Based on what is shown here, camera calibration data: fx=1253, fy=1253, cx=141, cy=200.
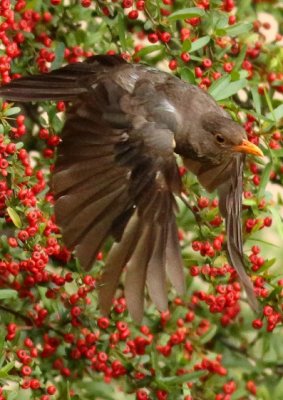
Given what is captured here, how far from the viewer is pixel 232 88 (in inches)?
161

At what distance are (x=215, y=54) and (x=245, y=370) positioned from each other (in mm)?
1195

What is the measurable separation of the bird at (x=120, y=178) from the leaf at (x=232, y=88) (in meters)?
0.05

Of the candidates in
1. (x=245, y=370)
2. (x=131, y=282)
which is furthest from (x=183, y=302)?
(x=131, y=282)

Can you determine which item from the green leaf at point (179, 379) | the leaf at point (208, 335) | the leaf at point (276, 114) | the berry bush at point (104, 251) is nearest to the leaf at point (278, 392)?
the berry bush at point (104, 251)

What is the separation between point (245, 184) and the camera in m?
4.29

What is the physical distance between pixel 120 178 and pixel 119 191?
1.6 inches

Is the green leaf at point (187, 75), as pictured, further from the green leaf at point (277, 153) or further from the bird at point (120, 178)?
the green leaf at point (277, 153)

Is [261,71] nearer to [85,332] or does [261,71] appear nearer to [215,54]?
[215,54]

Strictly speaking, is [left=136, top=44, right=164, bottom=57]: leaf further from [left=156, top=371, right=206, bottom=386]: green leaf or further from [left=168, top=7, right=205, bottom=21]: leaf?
[left=156, top=371, right=206, bottom=386]: green leaf

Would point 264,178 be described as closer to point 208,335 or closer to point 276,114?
point 276,114

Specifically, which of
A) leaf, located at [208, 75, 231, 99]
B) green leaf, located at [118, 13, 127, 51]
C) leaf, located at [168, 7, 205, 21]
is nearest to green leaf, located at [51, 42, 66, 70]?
green leaf, located at [118, 13, 127, 51]

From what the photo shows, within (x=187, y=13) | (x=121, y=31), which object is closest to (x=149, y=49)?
(x=121, y=31)

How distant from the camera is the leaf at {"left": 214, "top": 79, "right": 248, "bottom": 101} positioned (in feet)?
13.4

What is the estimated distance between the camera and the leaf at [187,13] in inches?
158
